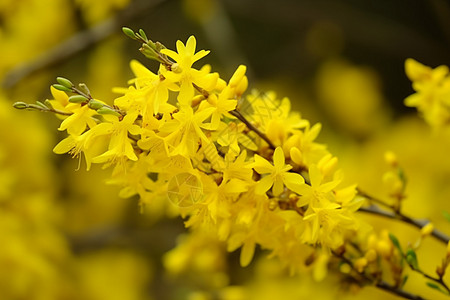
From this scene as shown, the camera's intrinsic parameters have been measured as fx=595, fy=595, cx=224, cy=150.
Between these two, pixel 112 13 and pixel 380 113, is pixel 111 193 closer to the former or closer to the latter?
pixel 112 13

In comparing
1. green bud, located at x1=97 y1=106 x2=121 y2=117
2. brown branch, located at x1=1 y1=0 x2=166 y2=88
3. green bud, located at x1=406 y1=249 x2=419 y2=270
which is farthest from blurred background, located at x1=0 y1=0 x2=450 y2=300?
green bud, located at x1=97 y1=106 x2=121 y2=117

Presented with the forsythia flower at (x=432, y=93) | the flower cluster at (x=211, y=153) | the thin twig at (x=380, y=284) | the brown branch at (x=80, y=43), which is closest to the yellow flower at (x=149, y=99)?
the flower cluster at (x=211, y=153)

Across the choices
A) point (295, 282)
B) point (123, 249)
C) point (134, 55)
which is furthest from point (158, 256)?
point (134, 55)

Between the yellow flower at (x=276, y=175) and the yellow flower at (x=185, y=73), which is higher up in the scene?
the yellow flower at (x=185, y=73)

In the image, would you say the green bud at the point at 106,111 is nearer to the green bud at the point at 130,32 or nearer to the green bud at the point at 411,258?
the green bud at the point at 130,32

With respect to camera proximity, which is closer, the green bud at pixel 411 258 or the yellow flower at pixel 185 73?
the yellow flower at pixel 185 73
